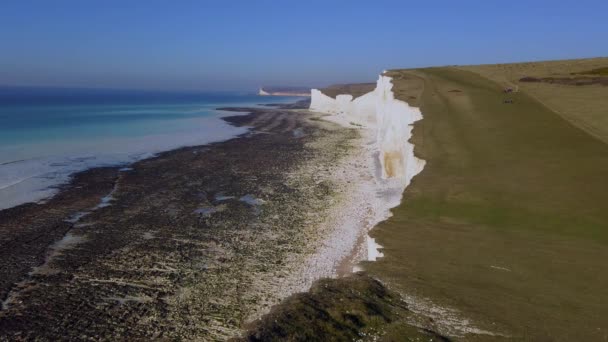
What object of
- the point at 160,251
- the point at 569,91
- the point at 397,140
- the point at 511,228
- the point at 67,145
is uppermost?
the point at 569,91

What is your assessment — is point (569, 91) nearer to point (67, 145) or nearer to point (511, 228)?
point (511, 228)

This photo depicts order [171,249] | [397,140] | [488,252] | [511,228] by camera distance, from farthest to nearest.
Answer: [397,140]
[171,249]
[511,228]
[488,252]

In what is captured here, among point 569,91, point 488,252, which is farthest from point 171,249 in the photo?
point 569,91

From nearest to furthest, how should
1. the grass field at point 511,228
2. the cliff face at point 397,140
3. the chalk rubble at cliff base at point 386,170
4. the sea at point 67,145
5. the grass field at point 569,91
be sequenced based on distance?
the grass field at point 511,228
the chalk rubble at cliff base at point 386,170
the cliff face at point 397,140
the sea at point 67,145
the grass field at point 569,91

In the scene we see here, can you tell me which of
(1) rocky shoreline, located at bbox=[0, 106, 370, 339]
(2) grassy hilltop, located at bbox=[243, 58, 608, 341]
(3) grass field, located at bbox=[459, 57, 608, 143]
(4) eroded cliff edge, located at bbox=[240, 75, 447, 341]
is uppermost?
(3) grass field, located at bbox=[459, 57, 608, 143]

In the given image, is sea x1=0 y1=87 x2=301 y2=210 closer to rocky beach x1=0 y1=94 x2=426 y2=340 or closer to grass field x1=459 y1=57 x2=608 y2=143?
rocky beach x1=0 y1=94 x2=426 y2=340

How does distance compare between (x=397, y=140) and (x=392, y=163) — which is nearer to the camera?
(x=392, y=163)

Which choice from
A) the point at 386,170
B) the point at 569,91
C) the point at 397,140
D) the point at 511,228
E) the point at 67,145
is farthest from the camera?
the point at 569,91

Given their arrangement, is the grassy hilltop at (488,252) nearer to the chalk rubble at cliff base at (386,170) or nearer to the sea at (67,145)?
the chalk rubble at cliff base at (386,170)


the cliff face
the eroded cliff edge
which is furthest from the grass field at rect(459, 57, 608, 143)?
the eroded cliff edge

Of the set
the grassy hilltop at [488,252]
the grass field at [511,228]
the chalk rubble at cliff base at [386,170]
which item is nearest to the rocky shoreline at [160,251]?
the chalk rubble at cliff base at [386,170]
